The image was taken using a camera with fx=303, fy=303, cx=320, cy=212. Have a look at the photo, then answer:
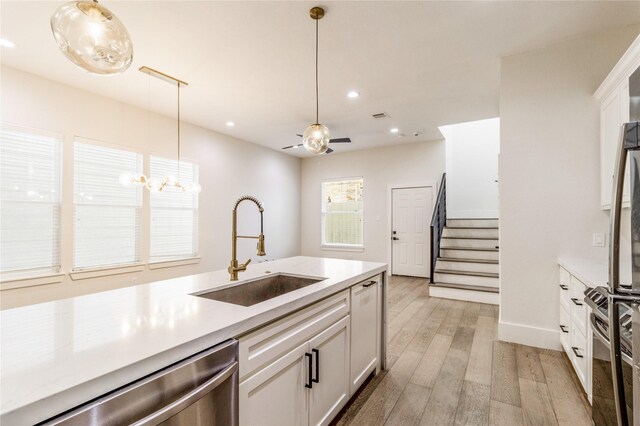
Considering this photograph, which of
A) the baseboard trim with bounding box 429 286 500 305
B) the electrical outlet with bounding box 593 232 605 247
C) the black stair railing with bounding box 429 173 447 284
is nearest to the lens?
the electrical outlet with bounding box 593 232 605 247

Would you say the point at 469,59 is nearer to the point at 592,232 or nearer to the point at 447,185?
the point at 592,232

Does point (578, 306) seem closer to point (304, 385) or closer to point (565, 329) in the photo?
point (565, 329)

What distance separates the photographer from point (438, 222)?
5.81 meters

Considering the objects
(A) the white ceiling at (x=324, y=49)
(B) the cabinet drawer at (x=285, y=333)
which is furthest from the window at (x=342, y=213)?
(B) the cabinet drawer at (x=285, y=333)

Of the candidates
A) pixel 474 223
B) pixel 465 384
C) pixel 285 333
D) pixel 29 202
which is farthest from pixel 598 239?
pixel 29 202

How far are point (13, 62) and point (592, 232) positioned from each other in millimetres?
6177

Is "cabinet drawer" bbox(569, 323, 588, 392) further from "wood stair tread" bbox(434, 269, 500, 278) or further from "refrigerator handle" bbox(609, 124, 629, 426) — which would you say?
Answer: "wood stair tread" bbox(434, 269, 500, 278)

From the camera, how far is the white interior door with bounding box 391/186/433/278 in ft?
21.6

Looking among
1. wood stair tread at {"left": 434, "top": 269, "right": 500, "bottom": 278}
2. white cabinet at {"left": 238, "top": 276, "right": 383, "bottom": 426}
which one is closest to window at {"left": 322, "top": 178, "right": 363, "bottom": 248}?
wood stair tread at {"left": 434, "top": 269, "right": 500, "bottom": 278}

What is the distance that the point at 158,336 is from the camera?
100cm

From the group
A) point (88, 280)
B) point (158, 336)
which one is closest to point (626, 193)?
point (158, 336)

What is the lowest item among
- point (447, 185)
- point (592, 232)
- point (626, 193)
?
point (592, 232)

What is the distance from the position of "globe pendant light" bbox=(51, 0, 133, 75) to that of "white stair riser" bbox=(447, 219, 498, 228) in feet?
20.6

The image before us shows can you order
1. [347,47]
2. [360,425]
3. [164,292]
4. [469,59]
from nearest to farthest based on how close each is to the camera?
[164,292], [360,425], [347,47], [469,59]
